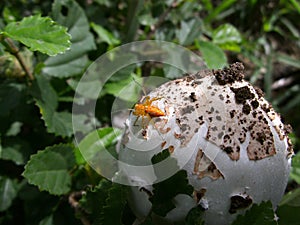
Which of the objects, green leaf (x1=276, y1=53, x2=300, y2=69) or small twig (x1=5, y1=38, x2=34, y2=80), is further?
green leaf (x1=276, y1=53, x2=300, y2=69)

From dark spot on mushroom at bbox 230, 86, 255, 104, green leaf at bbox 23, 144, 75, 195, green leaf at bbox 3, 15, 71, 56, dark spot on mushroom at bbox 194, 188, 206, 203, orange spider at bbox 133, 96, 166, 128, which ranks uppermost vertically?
dark spot on mushroom at bbox 230, 86, 255, 104

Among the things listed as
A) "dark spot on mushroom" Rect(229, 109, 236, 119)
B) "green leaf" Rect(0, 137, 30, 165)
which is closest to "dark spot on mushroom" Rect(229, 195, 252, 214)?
"dark spot on mushroom" Rect(229, 109, 236, 119)

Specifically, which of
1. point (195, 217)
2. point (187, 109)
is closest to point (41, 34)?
point (187, 109)

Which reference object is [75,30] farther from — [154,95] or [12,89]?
[154,95]

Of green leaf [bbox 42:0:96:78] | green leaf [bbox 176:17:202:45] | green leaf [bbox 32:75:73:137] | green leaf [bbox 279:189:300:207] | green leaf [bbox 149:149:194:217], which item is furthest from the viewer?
green leaf [bbox 176:17:202:45]

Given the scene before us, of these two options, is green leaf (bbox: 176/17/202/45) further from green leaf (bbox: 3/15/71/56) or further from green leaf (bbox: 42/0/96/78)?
green leaf (bbox: 3/15/71/56)
